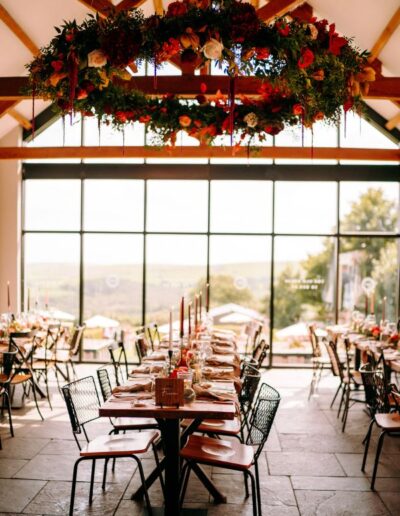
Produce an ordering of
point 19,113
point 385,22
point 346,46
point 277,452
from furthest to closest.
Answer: point 19,113 < point 385,22 < point 277,452 < point 346,46

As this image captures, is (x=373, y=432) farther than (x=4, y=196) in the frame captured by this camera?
No

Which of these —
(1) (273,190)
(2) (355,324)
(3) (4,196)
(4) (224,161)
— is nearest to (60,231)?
(3) (4,196)

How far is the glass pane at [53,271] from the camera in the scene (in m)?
10.6

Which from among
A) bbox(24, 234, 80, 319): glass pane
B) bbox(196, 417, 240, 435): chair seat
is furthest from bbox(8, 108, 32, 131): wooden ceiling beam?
bbox(196, 417, 240, 435): chair seat

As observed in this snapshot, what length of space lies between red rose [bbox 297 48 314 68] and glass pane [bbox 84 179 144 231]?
690 centimetres

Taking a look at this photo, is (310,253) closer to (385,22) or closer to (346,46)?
(385,22)

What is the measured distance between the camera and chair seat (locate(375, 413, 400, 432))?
466 cm

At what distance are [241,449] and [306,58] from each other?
2.67 meters

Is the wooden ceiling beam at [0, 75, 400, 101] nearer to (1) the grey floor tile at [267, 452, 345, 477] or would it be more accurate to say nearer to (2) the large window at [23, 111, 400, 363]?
(2) the large window at [23, 111, 400, 363]

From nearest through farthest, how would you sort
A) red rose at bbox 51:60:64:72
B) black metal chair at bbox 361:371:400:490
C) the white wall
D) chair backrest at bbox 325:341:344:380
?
red rose at bbox 51:60:64:72
black metal chair at bbox 361:371:400:490
chair backrest at bbox 325:341:344:380
the white wall

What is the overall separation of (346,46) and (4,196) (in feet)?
25.6

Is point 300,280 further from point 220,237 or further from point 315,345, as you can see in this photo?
point 315,345

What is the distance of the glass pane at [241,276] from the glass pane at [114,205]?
149 centimetres

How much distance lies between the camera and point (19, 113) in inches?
403
